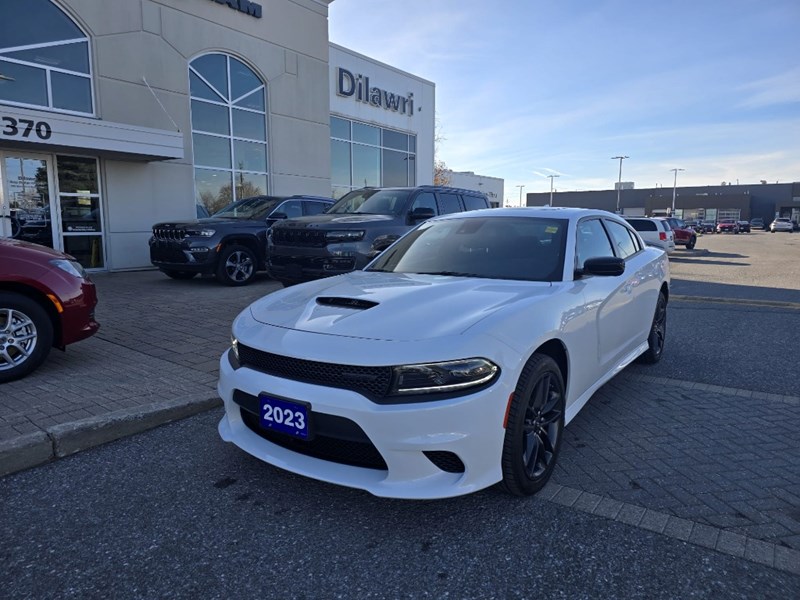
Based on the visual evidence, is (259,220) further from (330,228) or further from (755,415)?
(755,415)

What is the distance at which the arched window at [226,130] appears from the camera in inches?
542

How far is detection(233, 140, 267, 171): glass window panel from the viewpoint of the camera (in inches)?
580

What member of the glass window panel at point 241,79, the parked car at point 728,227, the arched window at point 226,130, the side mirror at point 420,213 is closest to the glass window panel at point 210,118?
the arched window at point 226,130

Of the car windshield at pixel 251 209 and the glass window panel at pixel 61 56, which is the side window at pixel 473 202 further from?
the glass window panel at pixel 61 56

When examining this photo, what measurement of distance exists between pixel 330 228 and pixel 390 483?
18.0 feet

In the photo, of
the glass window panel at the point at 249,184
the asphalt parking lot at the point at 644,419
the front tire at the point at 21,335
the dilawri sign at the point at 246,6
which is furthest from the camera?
the glass window panel at the point at 249,184

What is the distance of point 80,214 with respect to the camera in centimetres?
1159

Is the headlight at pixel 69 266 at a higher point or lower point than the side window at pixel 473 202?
lower

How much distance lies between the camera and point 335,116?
19.1 meters

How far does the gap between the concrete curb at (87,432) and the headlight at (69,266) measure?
66.5 inches

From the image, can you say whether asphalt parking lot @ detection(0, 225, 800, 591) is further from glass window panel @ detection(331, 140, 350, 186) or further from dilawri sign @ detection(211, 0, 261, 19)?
glass window panel @ detection(331, 140, 350, 186)

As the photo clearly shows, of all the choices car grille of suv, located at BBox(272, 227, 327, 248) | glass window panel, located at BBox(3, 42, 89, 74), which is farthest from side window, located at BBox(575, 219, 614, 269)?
glass window panel, located at BBox(3, 42, 89, 74)

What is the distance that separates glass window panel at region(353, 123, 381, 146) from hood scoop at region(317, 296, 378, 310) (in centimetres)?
1802

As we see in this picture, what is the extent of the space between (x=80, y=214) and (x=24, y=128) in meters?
2.39
